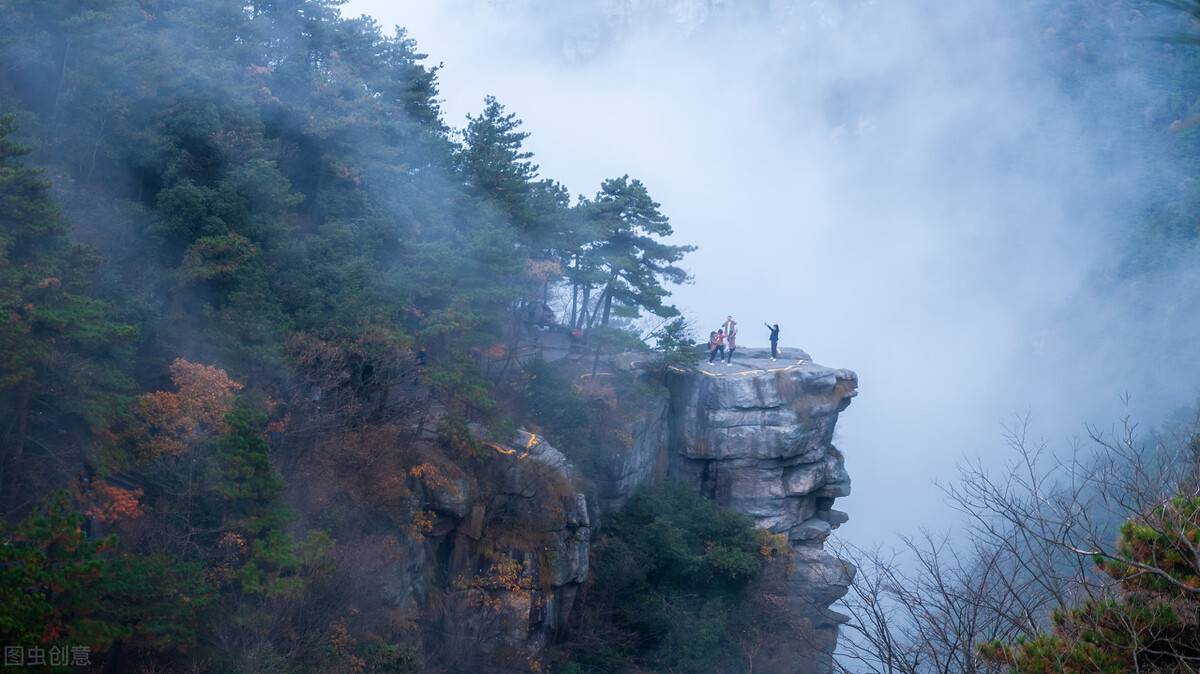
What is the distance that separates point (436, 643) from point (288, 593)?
18.6 ft

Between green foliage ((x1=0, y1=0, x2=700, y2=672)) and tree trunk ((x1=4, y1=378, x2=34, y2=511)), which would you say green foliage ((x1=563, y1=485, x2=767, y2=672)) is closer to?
green foliage ((x1=0, y1=0, x2=700, y2=672))

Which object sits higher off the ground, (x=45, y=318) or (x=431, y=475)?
(x=45, y=318)

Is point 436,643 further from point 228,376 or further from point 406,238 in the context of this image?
point 406,238

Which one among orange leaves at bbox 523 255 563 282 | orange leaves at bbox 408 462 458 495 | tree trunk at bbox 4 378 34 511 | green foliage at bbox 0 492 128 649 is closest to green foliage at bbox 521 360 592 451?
orange leaves at bbox 523 255 563 282

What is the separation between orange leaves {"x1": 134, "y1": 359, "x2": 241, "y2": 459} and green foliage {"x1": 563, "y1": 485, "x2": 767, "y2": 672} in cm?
1003

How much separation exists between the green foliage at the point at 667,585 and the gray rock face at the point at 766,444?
1605 millimetres

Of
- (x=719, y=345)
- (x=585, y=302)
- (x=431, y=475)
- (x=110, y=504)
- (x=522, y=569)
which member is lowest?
(x=522, y=569)

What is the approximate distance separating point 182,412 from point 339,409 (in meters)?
3.99

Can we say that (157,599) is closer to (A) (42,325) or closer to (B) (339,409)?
(A) (42,325)

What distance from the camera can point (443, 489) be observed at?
17.4 metres

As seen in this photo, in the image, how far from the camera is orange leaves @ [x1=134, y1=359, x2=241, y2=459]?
12023 mm

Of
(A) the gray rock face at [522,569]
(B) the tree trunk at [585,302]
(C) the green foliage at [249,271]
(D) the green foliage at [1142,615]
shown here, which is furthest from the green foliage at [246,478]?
(B) the tree trunk at [585,302]

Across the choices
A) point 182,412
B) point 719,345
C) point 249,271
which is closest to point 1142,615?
point 182,412

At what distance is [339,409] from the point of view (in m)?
16.2
